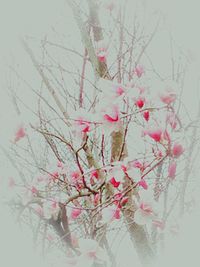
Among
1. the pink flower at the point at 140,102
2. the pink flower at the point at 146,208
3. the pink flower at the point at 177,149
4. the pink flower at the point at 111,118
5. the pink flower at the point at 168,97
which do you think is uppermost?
the pink flower at the point at 140,102

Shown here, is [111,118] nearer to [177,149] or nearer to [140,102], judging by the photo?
[140,102]

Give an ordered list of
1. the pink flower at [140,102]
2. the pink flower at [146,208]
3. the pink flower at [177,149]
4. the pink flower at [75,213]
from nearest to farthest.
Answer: the pink flower at [177,149] → the pink flower at [140,102] → the pink flower at [146,208] → the pink flower at [75,213]

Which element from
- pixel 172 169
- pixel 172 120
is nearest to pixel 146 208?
pixel 172 169

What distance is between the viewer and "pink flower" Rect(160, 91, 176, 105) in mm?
1921

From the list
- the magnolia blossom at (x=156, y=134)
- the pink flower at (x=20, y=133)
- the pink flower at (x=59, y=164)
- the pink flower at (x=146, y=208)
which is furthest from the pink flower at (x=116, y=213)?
the pink flower at (x=59, y=164)

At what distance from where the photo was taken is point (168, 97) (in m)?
1.92

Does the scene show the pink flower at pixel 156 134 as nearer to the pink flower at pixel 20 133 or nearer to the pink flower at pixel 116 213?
the pink flower at pixel 116 213

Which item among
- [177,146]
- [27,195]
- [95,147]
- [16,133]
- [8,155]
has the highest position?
[8,155]

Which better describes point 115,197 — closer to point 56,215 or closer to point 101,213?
point 101,213

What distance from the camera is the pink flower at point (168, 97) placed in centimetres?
192

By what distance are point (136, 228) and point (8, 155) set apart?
4.20 ft

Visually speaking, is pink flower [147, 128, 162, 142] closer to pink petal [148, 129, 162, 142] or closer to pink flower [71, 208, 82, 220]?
pink petal [148, 129, 162, 142]

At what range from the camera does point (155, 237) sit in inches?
117

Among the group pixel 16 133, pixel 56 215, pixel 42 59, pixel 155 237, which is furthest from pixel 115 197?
pixel 42 59
